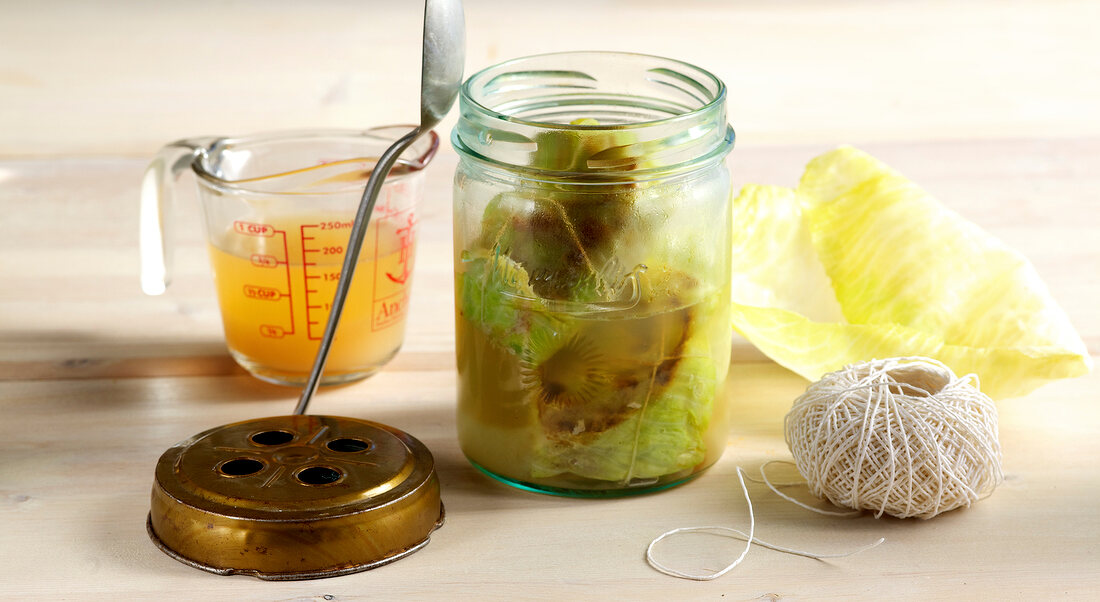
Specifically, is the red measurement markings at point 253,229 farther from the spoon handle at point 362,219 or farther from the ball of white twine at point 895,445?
the ball of white twine at point 895,445

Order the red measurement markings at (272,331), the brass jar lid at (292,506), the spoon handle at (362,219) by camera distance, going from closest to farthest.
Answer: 1. the brass jar lid at (292,506)
2. the spoon handle at (362,219)
3. the red measurement markings at (272,331)

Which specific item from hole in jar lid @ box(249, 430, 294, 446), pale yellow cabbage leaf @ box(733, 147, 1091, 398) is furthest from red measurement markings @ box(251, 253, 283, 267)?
pale yellow cabbage leaf @ box(733, 147, 1091, 398)

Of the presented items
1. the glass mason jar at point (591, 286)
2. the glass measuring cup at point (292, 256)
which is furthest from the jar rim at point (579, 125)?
the glass measuring cup at point (292, 256)

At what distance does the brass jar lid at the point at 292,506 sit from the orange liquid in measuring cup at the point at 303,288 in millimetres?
175

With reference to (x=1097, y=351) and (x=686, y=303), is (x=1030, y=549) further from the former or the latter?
(x=1097, y=351)

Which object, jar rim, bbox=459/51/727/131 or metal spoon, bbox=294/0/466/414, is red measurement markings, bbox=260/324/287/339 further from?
jar rim, bbox=459/51/727/131

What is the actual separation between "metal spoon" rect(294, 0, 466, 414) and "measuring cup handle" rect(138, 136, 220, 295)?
0.16 metres

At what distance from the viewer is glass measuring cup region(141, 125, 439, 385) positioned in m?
0.95

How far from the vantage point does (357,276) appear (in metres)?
0.95

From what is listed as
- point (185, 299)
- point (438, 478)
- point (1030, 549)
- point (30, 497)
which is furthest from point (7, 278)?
point (1030, 549)

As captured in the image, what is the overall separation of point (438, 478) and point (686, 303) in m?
0.21

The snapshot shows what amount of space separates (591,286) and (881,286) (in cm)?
38

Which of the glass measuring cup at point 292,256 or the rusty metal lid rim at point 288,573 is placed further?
A: the glass measuring cup at point 292,256

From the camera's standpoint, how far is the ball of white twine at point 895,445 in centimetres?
75
